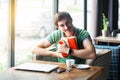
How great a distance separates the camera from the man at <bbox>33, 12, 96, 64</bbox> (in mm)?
2927

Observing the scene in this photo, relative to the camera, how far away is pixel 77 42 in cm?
305

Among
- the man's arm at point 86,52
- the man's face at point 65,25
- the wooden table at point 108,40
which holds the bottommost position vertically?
the man's arm at point 86,52

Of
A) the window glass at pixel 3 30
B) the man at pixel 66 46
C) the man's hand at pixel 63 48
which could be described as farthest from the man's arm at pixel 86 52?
the window glass at pixel 3 30

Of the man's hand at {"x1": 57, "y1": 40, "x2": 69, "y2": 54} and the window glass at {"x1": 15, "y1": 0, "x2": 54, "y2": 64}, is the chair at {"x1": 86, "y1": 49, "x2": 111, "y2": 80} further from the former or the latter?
the window glass at {"x1": 15, "y1": 0, "x2": 54, "y2": 64}

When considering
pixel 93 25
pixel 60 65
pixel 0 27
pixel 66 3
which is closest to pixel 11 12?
pixel 0 27

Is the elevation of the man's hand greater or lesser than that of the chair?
greater

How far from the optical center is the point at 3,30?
10.5ft

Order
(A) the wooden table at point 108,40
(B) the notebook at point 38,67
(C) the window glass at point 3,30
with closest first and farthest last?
(B) the notebook at point 38,67
(C) the window glass at point 3,30
(A) the wooden table at point 108,40

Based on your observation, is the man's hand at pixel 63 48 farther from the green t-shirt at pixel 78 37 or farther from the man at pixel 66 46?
the green t-shirt at pixel 78 37

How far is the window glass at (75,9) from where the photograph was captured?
474cm

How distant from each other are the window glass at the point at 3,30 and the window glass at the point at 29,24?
200 mm

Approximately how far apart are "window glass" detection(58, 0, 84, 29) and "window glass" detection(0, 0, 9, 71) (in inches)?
60.3

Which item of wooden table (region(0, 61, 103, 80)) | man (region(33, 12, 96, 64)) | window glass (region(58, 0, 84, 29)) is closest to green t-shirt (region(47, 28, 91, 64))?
man (region(33, 12, 96, 64))

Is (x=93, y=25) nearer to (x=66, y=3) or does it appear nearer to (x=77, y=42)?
(x=66, y=3)
